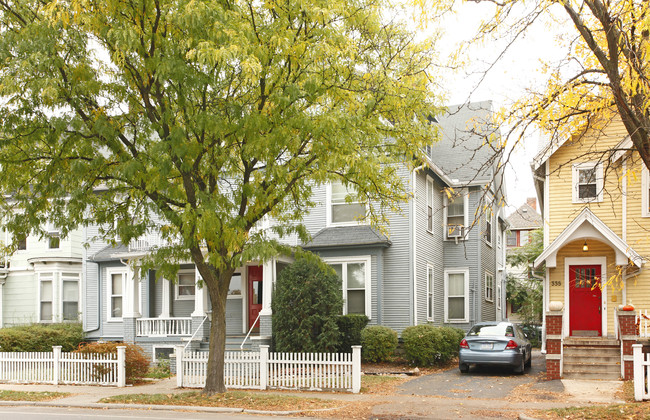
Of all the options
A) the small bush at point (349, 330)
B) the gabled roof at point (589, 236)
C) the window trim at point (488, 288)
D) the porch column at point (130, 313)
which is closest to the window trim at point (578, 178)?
the gabled roof at point (589, 236)

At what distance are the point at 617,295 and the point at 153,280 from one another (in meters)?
16.8

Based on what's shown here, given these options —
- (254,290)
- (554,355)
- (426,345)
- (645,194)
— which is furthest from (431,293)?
(645,194)

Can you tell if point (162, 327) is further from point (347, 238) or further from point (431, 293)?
point (431, 293)

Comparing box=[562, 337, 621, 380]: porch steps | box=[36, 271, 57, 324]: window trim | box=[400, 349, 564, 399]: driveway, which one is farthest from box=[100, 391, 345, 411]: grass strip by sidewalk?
box=[36, 271, 57, 324]: window trim

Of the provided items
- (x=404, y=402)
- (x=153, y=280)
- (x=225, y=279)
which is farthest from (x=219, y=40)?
(x=153, y=280)

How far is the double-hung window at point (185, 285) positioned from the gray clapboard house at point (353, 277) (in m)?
0.04

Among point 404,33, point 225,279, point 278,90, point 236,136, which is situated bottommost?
point 225,279

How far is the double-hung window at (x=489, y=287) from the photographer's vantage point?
28766mm

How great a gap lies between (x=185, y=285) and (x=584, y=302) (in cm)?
1472

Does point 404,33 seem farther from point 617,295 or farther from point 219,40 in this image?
point 617,295

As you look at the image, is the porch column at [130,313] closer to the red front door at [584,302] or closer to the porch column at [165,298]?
the porch column at [165,298]

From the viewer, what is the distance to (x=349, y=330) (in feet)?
69.7

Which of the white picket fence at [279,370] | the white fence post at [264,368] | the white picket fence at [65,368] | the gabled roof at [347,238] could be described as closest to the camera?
the white picket fence at [279,370]

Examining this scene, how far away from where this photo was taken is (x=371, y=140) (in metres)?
14.7
